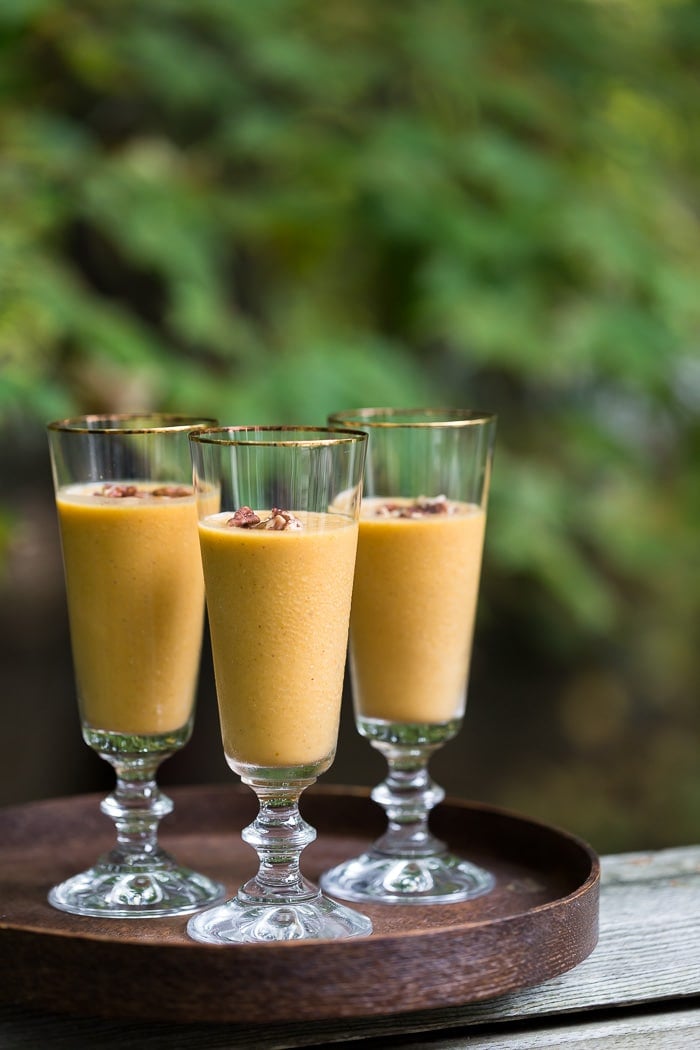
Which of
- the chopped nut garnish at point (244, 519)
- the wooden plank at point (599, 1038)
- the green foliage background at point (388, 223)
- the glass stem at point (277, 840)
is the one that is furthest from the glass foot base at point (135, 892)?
the green foliage background at point (388, 223)

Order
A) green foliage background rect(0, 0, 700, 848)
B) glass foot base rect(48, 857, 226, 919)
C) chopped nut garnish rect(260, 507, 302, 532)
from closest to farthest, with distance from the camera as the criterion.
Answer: chopped nut garnish rect(260, 507, 302, 532), glass foot base rect(48, 857, 226, 919), green foliage background rect(0, 0, 700, 848)

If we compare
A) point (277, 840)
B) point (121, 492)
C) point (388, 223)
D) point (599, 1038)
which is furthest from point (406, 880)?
point (388, 223)

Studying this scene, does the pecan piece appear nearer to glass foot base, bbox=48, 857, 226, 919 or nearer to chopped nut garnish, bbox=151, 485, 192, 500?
chopped nut garnish, bbox=151, 485, 192, 500

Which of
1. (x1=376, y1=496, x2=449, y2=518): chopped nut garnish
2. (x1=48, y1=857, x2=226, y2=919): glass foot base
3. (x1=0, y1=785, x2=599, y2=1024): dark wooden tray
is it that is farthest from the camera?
(x1=376, y1=496, x2=449, y2=518): chopped nut garnish

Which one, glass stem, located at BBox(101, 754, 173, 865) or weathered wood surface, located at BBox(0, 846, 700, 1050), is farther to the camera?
glass stem, located at BBox(101, 754, 173, 865)

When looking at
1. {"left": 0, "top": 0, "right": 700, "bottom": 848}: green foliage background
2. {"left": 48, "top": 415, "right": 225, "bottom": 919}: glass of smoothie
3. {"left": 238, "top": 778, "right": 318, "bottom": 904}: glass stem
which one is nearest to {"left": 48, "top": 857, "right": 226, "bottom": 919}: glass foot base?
{"left": 48, "top": 415, "right": 225, "bottom": 919}: glass of smoothie

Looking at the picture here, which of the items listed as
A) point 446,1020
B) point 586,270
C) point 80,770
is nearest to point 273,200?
point 586,270
